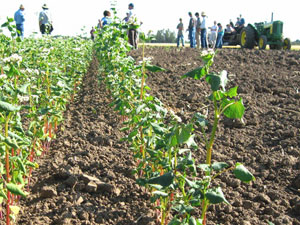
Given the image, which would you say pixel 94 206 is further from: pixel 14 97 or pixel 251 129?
pixel 251 129

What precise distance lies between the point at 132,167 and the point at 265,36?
1349 cm

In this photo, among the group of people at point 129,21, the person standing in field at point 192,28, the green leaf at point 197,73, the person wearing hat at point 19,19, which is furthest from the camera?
the person standing in field at point 192,28

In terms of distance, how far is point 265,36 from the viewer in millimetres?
15312

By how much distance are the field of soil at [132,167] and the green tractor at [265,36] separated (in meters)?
10.0

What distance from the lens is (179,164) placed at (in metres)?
2.18

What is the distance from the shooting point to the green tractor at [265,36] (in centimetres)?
1546

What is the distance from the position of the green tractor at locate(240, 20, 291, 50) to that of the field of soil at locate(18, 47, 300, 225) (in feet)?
32.9

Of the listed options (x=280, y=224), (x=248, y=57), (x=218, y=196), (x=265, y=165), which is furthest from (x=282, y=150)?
(x=248, y=57)

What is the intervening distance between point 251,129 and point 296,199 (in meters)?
1.71

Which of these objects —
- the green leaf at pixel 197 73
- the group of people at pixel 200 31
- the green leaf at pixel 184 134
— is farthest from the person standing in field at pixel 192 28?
the green leaf at pixel 184 134

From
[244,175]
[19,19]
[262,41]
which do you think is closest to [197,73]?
[244,175]

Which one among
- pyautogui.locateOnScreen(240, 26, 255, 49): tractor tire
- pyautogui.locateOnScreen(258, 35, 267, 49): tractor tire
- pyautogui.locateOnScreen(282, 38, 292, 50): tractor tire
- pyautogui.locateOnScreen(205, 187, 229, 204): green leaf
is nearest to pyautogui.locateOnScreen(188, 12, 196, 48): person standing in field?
pyautogui.locateOnScreen(240, 26, 255, 49): tractor tire

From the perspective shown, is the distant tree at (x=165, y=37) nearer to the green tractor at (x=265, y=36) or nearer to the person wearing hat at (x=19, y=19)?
the green tractor at (x=265, y=36)

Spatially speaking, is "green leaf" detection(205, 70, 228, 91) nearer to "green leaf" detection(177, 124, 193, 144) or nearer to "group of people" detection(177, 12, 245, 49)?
"green leaf" detection(177, 124, 193, 144)
